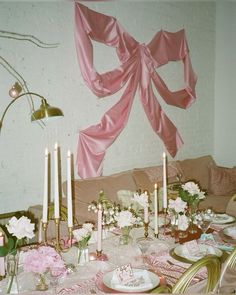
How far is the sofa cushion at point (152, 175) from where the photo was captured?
3.99 metres

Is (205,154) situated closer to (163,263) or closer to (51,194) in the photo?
(51,194)

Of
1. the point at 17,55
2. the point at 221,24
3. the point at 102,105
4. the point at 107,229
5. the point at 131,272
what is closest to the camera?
the point at 131,272

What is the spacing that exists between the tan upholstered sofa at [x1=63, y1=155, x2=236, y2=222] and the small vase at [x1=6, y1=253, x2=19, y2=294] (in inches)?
71.2

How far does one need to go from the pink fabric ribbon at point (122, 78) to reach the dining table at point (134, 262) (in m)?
1.74

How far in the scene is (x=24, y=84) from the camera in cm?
339

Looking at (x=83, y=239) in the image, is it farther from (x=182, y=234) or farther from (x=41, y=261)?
(x=182, y=234)

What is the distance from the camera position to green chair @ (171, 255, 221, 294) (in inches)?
55.3

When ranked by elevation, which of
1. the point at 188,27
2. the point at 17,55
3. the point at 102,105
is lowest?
the point at 102,105

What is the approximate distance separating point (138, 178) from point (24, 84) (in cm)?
145

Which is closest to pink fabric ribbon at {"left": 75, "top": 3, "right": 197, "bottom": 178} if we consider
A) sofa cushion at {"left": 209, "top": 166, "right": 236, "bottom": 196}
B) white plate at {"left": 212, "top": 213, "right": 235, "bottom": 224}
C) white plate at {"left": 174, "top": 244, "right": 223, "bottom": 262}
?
sofa cushion at {"left": 209, "top": 166, "right": 236, "bottom": 196}

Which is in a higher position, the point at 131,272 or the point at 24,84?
the point at 24,84

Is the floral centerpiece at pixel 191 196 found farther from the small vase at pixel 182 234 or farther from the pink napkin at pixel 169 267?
the pink napkin at pixel 169 267

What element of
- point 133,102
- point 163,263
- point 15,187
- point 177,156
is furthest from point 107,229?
point 177,156

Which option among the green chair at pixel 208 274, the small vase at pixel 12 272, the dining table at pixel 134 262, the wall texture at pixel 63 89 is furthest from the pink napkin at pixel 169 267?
the wall texture at pixel 63 89
